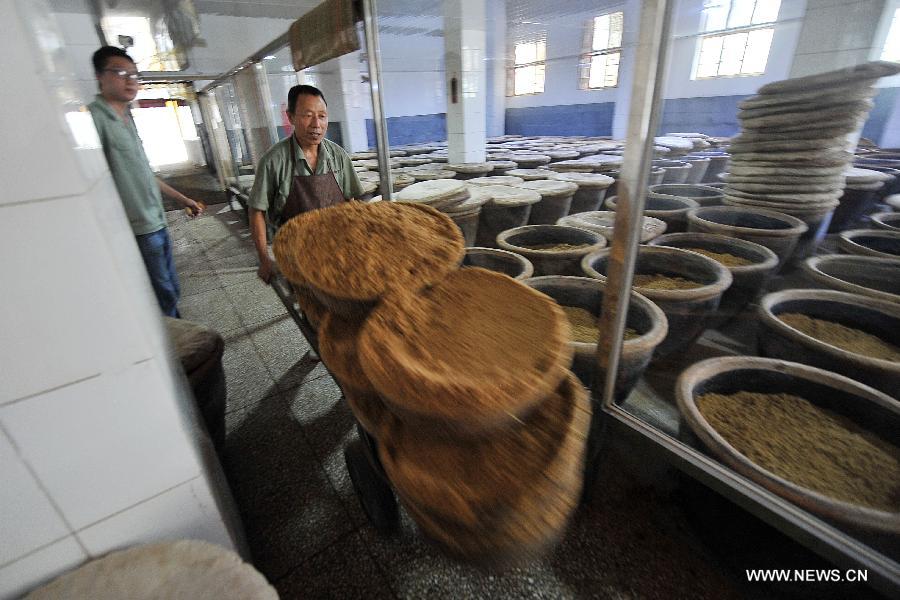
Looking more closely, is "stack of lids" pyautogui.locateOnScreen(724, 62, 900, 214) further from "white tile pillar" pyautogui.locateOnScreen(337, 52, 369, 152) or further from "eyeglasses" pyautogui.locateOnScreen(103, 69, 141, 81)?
"white tile pillar" pyautogui.locateOnScreen(337, 52, 369, 152)

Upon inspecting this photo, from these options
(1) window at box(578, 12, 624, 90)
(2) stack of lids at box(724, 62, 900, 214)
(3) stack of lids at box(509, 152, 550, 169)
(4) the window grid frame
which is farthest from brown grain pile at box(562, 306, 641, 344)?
(1) window at box(578, 12, 624, 90)

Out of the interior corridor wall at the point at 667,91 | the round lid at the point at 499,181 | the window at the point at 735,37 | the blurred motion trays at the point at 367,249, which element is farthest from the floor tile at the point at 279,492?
the window at the point at 735,37

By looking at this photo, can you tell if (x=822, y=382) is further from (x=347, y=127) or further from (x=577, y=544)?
(x=347, y=127)

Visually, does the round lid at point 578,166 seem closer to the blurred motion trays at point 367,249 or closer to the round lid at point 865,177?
the round lid at point 865,177

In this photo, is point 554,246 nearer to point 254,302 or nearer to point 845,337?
point 845,337

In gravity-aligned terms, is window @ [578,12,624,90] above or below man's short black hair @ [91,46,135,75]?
above

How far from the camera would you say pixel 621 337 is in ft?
4.68

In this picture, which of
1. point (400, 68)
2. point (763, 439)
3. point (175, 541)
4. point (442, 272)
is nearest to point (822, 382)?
point (763, 439)

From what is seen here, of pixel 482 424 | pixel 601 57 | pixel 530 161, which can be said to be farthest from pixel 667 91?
pixel 601 57

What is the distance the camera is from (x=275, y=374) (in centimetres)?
257

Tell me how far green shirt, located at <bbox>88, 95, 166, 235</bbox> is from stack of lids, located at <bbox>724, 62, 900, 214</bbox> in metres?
3.96

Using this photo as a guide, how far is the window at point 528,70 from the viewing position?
12.0 meters

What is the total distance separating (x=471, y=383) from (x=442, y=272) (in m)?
0.41

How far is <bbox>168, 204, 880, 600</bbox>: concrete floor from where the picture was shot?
4.51ft
